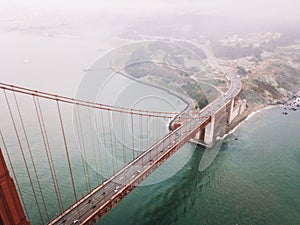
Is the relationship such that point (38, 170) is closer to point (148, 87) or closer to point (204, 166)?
point (204, 166)

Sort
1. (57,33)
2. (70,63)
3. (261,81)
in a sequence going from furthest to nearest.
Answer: (57,33), (70,63), (261,81)

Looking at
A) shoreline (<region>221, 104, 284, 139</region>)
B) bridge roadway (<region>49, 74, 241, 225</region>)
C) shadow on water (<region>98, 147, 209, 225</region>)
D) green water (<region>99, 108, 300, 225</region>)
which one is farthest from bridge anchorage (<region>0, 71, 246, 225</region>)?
green water (<region>99, 108, 300, 225</region>)

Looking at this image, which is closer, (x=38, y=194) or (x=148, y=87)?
(x=38, y=194)

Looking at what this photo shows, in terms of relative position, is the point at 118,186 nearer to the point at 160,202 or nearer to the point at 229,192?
the point at 160,202

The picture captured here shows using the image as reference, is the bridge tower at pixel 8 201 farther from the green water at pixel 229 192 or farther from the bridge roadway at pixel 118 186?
the green water at pixel 229 192

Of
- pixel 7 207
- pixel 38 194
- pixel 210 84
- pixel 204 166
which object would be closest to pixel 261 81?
pixel 210 84

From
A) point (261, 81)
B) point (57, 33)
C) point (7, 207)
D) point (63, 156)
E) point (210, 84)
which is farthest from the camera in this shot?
point (57, 33)

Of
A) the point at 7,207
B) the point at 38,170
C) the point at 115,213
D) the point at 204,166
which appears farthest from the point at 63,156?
the point at 7,207

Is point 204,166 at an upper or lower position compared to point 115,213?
lower
